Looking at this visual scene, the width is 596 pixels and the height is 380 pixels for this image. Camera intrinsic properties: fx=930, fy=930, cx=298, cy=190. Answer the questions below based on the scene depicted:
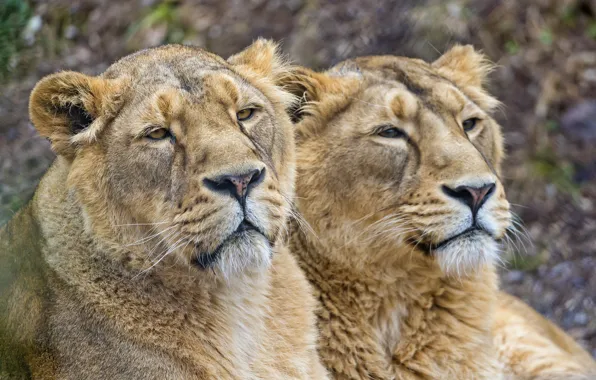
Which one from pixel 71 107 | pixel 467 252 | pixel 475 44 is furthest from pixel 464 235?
pixel 475 44

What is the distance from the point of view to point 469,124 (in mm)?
4879

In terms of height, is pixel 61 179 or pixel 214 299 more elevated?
pixel 61 179

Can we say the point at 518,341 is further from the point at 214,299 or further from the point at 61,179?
the point at 61,179

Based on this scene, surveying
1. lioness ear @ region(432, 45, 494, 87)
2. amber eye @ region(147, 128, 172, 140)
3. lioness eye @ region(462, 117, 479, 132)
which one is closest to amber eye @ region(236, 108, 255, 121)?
amber eye @ region(147, 128, 172, 140)

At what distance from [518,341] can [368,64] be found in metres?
1.93

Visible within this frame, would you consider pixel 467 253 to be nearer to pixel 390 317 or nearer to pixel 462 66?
pixel 390 317

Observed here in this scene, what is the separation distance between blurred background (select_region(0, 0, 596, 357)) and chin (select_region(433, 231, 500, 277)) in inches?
138

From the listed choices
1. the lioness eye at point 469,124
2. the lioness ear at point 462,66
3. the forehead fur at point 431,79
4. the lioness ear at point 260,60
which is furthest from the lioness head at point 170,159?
the lioness ear at point 462,66

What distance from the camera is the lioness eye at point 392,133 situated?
465 centimetres

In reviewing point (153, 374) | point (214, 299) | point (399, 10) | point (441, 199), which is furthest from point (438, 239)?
point (399, 10)

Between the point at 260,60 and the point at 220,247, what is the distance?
1274 mm

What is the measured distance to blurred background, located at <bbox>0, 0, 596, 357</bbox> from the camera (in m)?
8.27

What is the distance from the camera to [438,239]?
4.38 meters

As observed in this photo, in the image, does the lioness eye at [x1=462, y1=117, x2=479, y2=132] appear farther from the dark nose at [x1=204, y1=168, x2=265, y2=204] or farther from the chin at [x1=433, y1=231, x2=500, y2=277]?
the dark nose at [x1=204, y1=168, x2=265, y2=204]
